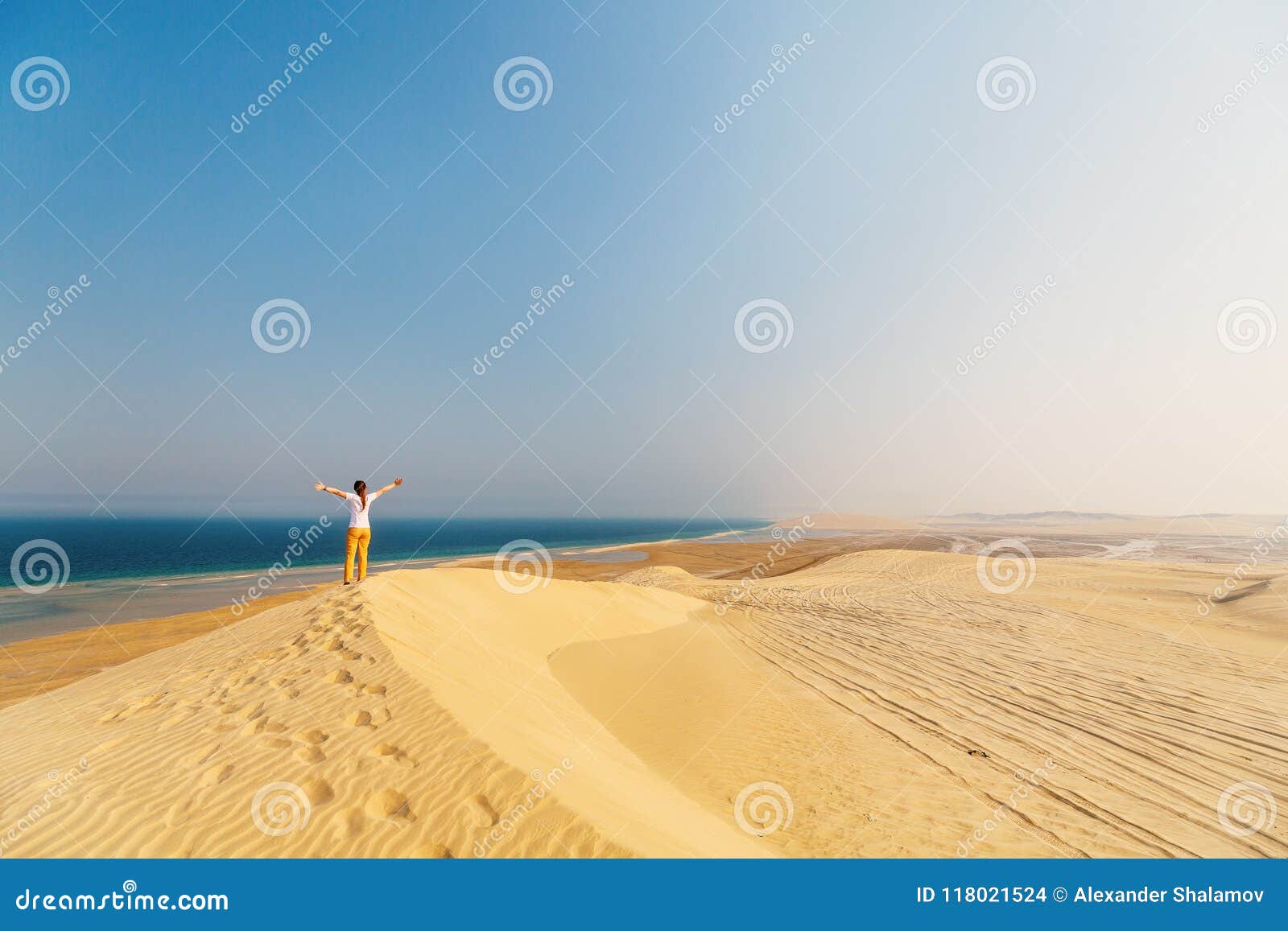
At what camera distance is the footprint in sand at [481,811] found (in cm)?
415

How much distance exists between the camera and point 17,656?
14797 mm

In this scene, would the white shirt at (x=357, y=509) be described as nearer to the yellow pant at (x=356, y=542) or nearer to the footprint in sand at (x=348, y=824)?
the yellow pant at (x=356, y=542)

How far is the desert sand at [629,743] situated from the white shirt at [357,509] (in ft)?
4.49

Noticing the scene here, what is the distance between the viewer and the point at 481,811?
168 inches

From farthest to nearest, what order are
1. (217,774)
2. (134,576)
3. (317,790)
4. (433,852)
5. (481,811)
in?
(134,576)
(217,774)
(317,790)
(481,811)
(433,852)

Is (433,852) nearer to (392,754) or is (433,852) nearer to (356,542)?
(392,754)

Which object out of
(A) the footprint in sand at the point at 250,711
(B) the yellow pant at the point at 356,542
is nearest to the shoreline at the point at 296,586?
(B) the yellow pant at the point at 356,542

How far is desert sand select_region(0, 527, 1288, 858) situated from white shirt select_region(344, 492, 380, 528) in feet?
4.49

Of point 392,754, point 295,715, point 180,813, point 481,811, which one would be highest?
point 481,811

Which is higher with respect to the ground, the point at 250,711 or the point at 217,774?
the point at 217,774

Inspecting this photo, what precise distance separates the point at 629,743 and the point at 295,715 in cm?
457

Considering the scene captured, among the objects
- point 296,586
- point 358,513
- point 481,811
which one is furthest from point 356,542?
point 296,586

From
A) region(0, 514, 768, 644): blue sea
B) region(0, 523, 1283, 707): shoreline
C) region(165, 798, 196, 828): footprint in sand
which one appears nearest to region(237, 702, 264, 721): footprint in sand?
region(165, 798, 196, 828): footprint in sand

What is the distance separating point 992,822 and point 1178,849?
64.0 inches
